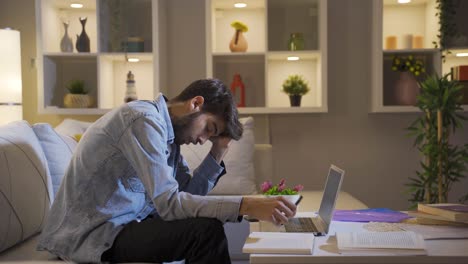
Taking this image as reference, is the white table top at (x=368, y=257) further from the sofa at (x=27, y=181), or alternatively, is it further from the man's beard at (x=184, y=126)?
the sofa at (x=27, y=181)

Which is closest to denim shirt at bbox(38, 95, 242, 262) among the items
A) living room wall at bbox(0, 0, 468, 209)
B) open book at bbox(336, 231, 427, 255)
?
open book at bbox(336, 231, 427, 255)

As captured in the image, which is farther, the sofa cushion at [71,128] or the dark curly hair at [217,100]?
the sofa cushion at [71,128]

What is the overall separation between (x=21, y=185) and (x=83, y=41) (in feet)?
6.83

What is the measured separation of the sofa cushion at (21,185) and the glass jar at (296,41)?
2.01 metres

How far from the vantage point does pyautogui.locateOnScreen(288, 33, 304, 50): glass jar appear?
4.05 metres

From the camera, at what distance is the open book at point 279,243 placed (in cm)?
158

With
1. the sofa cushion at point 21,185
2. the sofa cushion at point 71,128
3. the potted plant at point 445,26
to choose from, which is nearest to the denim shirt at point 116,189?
the sofa cushion at point 21,185

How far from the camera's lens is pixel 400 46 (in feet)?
13.3

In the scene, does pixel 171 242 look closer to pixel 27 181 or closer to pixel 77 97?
pixel 27 181

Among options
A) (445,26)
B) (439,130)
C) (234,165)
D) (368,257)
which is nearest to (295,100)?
(234,165)

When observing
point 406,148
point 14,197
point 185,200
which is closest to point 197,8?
point 406,148

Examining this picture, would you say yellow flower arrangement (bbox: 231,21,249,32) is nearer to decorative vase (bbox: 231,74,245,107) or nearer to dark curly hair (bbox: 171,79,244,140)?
decorative vase (bbox: 231,74,245,107)

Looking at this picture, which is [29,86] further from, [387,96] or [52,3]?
[387,96]

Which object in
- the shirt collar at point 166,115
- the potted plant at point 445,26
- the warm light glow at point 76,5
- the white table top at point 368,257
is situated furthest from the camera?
the warm light glow at point 76,5
